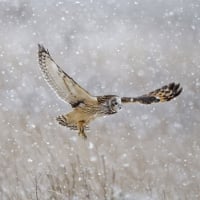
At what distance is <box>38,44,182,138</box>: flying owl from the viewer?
10.2 feet

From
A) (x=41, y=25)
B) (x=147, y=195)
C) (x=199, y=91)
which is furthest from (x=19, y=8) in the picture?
(x=147, y=195)

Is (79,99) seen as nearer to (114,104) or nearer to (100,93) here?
(114,104)

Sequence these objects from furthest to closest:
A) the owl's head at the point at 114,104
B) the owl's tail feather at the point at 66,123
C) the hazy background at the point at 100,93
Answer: the hazy background at the point at 100,93, the owl's tail feather at the point at 66,123, the owl's head at the point at 114,104

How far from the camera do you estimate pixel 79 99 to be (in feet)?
10.3

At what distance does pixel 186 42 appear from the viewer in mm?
9117

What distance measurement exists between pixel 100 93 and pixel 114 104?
510 centimetres

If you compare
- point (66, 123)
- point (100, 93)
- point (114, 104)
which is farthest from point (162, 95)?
point (100, 93)

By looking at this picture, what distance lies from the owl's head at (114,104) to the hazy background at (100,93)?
0.83 m

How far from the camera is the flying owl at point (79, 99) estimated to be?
3.12m

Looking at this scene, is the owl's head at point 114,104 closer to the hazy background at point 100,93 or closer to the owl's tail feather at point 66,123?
the owl's tail feather at point 66,123

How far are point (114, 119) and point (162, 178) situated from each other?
1.93 metres

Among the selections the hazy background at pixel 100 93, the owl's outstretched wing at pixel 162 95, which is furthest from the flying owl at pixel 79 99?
the hazy background at pixel 100 93

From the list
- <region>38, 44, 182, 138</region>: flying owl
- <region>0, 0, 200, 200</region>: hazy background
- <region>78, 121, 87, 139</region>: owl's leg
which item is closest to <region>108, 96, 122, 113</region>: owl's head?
<region>38, 44, 182, 138</region>: flying owl

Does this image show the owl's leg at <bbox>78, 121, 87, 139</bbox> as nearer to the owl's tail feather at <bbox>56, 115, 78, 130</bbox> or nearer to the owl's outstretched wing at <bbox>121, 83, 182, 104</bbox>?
the owl's tail feather at <bbox>56, 115, 78, 130</bbox>
